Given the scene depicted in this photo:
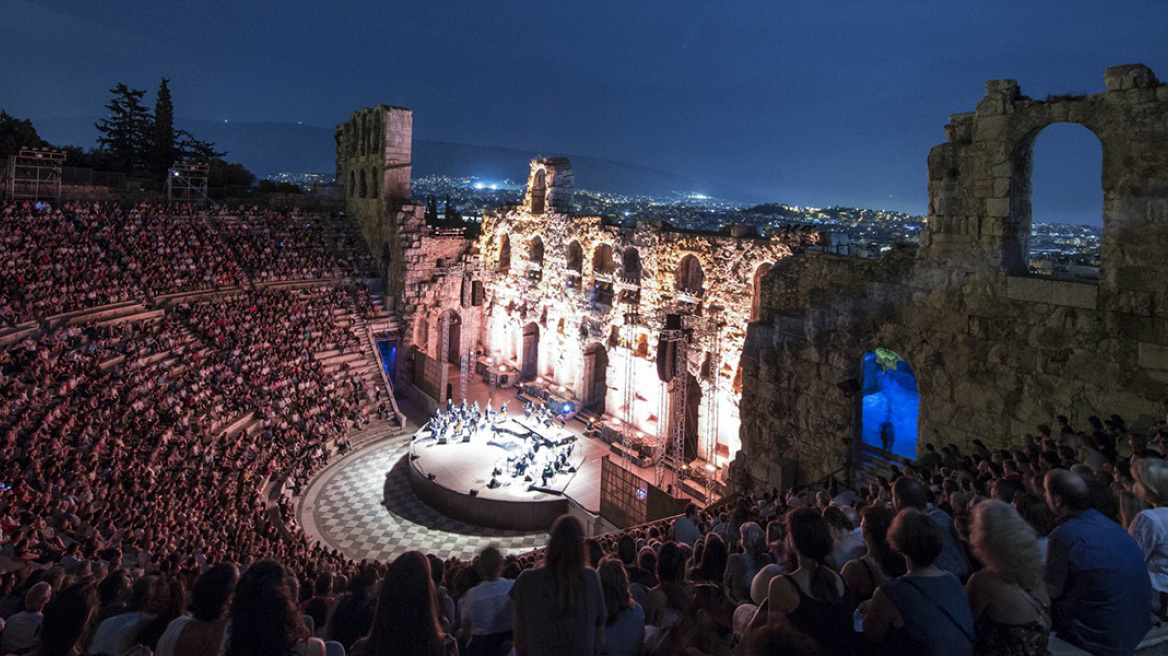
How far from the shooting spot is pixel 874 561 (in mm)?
4801

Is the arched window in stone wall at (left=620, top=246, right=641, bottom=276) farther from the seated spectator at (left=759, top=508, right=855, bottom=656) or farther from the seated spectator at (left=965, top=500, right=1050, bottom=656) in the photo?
the seated spectator at (left=965, top=500, right=1050, bottom=656)

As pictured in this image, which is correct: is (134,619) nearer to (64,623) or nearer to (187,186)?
(64,623)

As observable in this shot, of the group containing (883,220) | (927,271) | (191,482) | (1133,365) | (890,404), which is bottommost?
(191,482)

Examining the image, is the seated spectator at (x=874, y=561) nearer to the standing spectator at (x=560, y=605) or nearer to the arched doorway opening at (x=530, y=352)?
the standing spectator at (x=560, y=605)

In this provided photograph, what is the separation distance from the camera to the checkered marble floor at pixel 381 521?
18156 mm

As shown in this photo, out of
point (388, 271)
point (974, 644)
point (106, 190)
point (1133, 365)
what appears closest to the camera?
point (974, 644)

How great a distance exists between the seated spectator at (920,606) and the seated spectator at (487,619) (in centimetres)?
271

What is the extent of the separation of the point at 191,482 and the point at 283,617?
1456 centimetres

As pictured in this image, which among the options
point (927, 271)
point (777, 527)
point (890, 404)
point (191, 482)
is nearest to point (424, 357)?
point (191, 482)

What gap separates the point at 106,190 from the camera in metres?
27.8

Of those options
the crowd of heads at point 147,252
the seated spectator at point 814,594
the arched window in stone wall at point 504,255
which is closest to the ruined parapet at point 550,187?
the arched window in stone wall at point 504,255

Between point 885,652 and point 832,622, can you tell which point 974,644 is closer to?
point 885,652

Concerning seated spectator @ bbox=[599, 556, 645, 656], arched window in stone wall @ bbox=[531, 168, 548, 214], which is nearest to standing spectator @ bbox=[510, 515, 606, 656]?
seated spectator @ bbox=[599, 556, 645, 656]

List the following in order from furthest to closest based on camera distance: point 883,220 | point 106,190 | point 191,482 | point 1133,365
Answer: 1. point 106,190
2. point 883,220
3. point 191,482
4. point 1133,365
